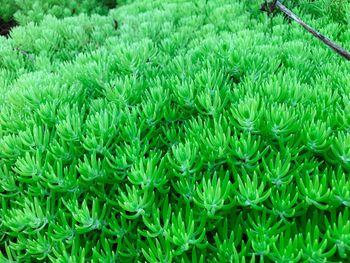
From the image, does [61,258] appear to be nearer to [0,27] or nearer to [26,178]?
[26,178]

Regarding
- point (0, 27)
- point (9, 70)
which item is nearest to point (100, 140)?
point (9, 70)

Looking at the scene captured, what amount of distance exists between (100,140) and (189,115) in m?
0.45

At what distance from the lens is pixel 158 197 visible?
149cm

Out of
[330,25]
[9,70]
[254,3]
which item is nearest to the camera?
[330,25]

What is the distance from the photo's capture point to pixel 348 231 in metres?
1.17

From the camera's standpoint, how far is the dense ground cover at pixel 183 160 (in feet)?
4.21

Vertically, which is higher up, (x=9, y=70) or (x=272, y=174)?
(x=9, y=70)

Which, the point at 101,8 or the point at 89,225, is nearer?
the point at 89,225

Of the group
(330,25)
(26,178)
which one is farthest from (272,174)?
(330,25)

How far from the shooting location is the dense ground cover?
1.28m

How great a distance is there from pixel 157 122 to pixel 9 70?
1.58 meters

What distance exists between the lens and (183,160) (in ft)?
4.64

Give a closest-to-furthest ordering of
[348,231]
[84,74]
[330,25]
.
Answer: [348,231], [84,74], [330,25]

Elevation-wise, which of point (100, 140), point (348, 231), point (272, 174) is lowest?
point (348, 231)
